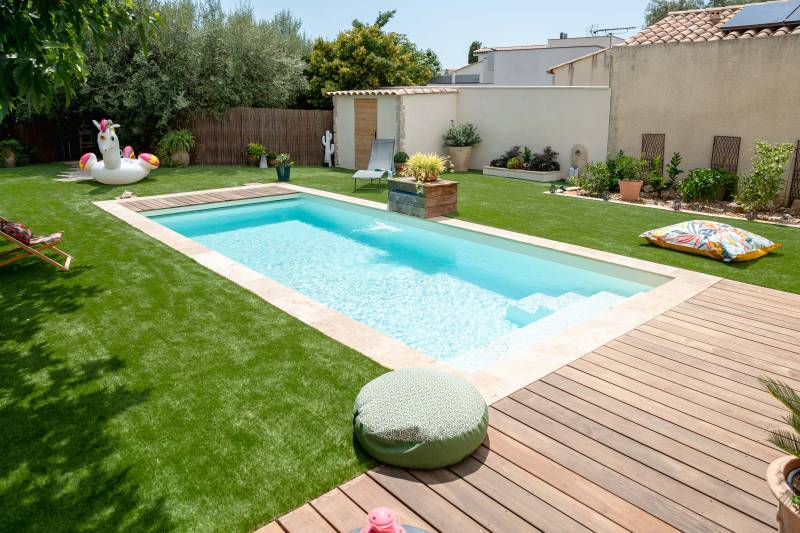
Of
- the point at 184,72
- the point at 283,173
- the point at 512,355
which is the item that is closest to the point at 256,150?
the point at 184,72

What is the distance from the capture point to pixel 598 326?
539cm

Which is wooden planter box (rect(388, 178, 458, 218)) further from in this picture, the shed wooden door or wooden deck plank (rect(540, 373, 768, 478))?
the shed wooden door

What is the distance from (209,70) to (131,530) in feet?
59.5

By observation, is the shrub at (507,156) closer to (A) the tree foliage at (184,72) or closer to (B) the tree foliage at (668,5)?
(A) the tree foliage at (184,72)

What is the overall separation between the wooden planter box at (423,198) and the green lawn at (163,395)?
3640 millimetres

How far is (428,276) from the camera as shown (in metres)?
8.42

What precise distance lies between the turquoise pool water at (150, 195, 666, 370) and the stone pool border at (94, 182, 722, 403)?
326 mm

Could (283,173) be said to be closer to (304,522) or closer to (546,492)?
(304,522)

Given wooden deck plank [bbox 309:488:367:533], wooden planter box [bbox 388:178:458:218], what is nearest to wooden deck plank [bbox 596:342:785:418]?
wooden deck plank [bbox 309:488:367:533]

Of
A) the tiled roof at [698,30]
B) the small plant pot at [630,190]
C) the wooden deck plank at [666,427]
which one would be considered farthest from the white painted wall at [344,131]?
the wooden deck plank at [666,427]

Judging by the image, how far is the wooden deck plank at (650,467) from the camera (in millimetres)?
2895

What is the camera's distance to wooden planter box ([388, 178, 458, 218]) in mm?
10484

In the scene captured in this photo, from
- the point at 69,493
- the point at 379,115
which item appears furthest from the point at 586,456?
the point at 379,115

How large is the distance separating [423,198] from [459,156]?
25.1 feet
